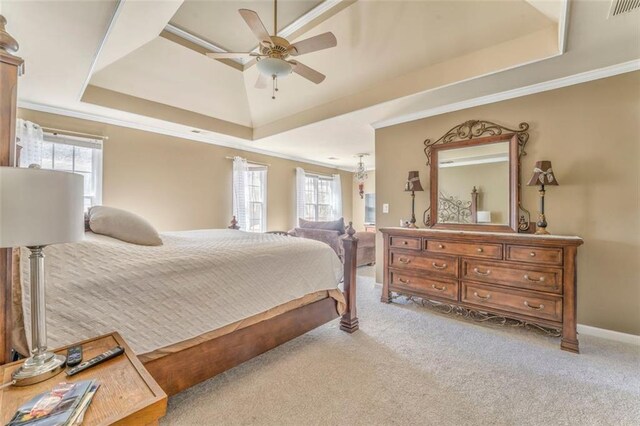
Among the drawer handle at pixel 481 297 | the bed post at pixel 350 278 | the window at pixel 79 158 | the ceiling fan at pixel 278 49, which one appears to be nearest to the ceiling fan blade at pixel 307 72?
the ceiling fan at pixel 278 49

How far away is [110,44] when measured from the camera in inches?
100

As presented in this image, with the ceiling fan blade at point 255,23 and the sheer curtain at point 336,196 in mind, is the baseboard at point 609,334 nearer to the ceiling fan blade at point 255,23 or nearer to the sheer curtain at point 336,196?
the ceiling fan blade at point 255,23

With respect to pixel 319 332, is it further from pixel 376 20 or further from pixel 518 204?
pixel 376 20

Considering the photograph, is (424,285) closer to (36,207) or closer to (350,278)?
(350,278)

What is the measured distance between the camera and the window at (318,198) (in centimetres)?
713

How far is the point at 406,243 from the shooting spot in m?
3.34

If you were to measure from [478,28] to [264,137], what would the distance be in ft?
11.3

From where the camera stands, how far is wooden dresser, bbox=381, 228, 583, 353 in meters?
2.37

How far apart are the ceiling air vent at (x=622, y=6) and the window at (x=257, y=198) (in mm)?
5084

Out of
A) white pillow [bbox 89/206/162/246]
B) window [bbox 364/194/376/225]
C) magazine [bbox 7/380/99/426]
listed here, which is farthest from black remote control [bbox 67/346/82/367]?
window [bbox 364/194/376/225]

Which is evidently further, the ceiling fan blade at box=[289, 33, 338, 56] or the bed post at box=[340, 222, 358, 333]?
the bed post at box=[340, 222, 358, 333]

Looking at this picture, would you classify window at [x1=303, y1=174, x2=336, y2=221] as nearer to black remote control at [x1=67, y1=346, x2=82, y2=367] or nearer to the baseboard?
the baseboard

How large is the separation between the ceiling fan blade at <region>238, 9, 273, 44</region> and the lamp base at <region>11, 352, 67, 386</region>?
2171 millimetres

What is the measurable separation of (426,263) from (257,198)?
3.81 metres
